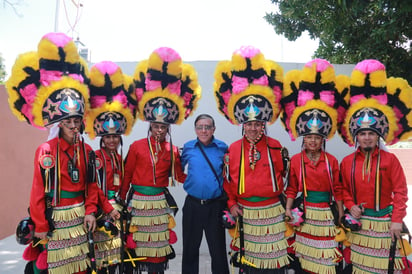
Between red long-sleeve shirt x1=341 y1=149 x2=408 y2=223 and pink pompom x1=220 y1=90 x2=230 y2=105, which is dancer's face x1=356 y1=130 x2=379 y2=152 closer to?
red long-sleeve shirt x1=341 y1=149 x2=408 y2=223

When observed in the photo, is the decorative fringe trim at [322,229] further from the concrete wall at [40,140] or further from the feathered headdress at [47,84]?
the feathered headdress at [47,84]

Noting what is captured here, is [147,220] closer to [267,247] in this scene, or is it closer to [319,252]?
[267,247]

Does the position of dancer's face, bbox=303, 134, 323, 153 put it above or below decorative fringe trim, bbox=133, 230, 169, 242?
above

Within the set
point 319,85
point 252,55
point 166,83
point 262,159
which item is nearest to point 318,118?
point 319,85

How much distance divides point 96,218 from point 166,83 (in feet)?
5.11

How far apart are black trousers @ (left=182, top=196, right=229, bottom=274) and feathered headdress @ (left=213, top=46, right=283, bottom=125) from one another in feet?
3.30

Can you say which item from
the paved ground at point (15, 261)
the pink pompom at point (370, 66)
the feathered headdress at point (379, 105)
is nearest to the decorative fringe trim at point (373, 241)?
the feathered headdress at point (379, 105)

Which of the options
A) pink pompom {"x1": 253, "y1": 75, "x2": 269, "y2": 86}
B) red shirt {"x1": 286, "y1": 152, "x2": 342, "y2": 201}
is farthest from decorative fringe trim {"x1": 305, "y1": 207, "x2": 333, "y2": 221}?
pink pompom {"x1": 253, "y1": 75, "x2": 269, "y2": 86}

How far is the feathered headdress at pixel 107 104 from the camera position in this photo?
3.06m

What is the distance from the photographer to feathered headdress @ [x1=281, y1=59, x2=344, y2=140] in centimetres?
295

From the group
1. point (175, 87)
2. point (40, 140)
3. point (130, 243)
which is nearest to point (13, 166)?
point (40, 140)

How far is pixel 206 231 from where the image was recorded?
10.8ft

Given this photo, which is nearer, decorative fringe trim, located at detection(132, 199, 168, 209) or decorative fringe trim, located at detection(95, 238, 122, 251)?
decorative fringe trim, located at detection(95, 238, 122, 251)

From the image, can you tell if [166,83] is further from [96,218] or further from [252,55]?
[96,218]
